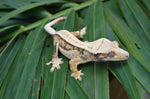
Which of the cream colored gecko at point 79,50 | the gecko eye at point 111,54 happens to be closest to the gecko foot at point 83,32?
the cream colored gecko at point 79,50

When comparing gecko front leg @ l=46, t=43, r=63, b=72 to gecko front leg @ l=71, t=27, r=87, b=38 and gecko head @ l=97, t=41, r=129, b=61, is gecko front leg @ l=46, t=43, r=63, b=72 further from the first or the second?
gecko head @ l=97, t=41, r=129, b=61

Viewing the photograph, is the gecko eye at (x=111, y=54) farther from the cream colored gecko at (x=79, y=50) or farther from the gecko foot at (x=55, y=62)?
the gecko foot at (x=55, y=62)

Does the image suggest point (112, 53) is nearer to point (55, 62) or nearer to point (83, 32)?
point (83, 32)

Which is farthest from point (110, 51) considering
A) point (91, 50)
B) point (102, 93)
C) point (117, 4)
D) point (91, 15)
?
point (117, 4)

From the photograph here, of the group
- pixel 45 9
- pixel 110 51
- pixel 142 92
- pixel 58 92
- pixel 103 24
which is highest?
pixel 45 9

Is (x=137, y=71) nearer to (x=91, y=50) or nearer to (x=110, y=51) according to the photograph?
(x=110, y=51)

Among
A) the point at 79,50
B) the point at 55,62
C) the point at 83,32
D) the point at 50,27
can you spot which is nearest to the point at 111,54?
the point at 79,50
